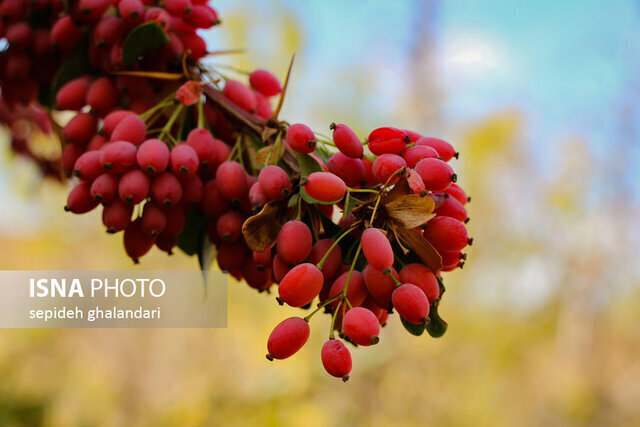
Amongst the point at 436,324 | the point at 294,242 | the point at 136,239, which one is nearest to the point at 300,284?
the point at 294,242

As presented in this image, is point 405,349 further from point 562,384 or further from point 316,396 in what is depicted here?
point 562,384

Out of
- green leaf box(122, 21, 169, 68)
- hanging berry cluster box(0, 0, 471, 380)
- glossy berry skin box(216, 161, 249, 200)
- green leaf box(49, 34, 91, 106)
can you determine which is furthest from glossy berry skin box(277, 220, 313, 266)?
green leaf box(49, 34, 91, 106)

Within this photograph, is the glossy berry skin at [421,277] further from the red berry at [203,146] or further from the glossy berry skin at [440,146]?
the red berry at [203,146]

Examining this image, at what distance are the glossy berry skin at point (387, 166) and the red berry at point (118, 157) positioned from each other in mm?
291

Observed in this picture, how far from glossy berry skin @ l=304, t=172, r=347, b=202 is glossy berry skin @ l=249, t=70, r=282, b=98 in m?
0.37

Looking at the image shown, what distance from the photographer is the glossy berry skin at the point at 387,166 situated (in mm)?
511

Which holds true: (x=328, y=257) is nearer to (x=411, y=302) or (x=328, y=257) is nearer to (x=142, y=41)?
(x=411, y=302)

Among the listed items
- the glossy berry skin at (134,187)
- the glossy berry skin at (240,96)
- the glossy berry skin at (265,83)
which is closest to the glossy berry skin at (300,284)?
the glossy berry skin at (134,187)

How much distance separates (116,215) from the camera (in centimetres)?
62

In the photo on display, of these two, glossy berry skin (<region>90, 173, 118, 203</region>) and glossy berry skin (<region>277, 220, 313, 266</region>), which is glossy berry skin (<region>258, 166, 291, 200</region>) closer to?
glossy berry skin (<region>277, 220, 313, 266</region>)

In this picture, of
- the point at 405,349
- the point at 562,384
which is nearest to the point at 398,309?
the point at 405,349

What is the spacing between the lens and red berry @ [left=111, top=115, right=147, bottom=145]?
650 mm

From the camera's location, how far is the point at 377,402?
507cm

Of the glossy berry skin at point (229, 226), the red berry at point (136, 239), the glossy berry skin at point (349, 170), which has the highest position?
the glossy berry skin at point (349, 170)
